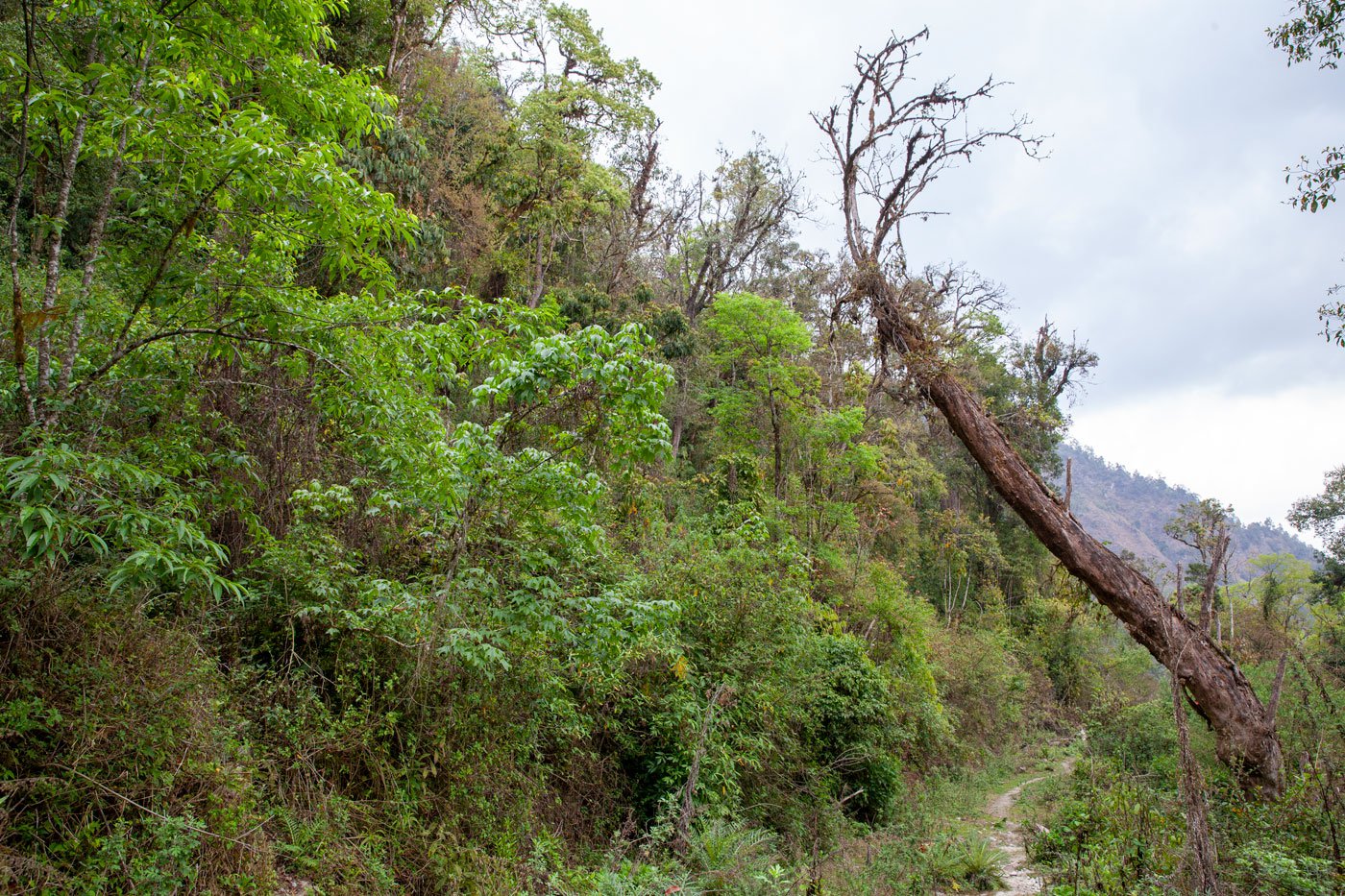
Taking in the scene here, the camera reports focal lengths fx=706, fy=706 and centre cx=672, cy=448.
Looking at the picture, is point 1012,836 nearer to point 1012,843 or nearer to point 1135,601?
point 1012,843

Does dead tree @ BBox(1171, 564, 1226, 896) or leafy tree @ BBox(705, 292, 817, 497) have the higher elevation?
leafy tree @ BBox(705, 292, 817, 497)

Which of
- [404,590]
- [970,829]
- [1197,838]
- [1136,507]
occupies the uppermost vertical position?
[1136,507]

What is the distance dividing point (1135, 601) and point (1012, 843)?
418 centimetres

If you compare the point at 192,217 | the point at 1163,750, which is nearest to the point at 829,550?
the point at 1163,750

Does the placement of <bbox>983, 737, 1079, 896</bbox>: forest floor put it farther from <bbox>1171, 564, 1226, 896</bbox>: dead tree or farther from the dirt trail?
<bbox>1171, 564, 1226, 896</bbox>: dead tree

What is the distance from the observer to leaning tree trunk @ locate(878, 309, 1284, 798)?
7.38 metres

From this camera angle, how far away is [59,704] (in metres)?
3.45

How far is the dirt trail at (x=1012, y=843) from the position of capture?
7.33 meters

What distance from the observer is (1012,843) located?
9.57 meters

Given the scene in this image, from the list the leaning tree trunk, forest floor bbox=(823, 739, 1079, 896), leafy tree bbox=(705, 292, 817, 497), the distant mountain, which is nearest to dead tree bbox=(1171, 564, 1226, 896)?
the leaning tree trunk

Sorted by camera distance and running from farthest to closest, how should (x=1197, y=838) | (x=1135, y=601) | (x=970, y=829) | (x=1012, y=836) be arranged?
(x=970, y=829)
(x=1012, y=836)
(x=1135, y=601)
(x=1197, y=838)

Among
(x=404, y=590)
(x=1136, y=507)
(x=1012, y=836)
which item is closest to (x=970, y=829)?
(x=1012, y=836)

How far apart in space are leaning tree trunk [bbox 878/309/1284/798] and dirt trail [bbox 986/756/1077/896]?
2461 mm

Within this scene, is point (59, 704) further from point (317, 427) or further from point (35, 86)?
point (317, 427)
